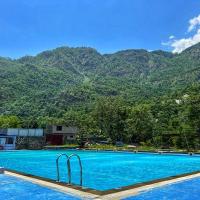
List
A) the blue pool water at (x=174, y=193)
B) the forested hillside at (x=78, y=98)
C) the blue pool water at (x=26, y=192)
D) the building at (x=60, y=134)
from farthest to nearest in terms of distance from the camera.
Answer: the forested hillside at (x=78, y=98) < the building at (x=60, y=134) < the blue pool water at (x=174, y=193) < the blue pool water at (x=26, y=192)

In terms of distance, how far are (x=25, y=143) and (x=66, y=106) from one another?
84610 mm

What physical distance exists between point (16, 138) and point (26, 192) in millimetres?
32059

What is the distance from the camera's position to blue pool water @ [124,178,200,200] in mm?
7621

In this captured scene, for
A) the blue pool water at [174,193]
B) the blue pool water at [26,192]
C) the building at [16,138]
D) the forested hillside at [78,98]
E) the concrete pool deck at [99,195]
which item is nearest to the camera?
the concrete pool deck at [99,195]

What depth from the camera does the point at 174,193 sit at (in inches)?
324

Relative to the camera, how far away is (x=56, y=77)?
649ft

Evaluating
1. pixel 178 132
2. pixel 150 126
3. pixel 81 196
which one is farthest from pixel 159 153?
pixel 81 196

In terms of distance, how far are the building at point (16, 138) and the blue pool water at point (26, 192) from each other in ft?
95.9

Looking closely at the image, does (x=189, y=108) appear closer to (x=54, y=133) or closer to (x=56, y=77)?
(x=54, y=133)

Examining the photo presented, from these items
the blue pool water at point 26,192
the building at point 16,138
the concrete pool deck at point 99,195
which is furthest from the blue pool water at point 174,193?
the building at point 16,138

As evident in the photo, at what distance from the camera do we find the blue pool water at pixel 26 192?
7.41m

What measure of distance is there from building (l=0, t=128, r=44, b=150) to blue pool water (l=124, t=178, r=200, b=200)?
1219 inches

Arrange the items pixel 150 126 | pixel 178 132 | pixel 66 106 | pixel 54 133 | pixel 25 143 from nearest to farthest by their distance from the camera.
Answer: pixel 178 132, pixel 25 143, pixel 150 126, pixel 54 133, pixel 66 106

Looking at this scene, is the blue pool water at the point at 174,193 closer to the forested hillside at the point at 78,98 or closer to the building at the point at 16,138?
the building at the point at 16,138
